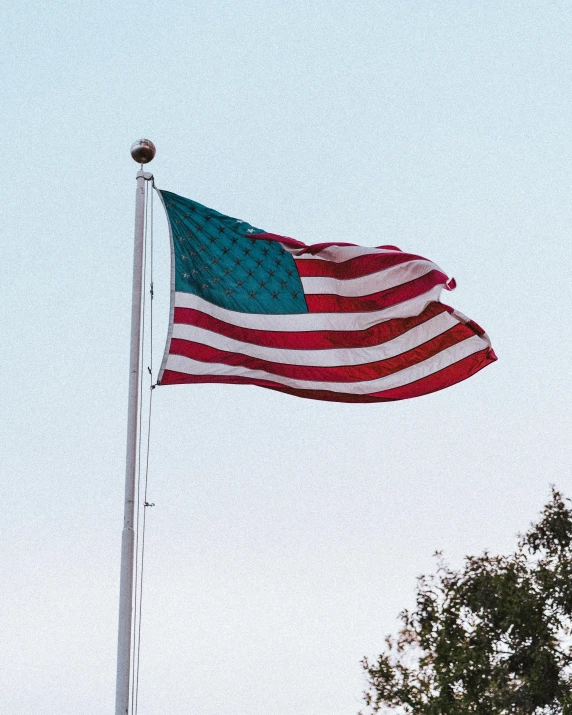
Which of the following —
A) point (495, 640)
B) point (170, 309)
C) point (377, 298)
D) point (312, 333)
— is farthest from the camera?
point (495, 640)

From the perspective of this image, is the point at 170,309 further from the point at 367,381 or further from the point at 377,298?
the point at 377,298

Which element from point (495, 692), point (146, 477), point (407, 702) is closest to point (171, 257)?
point (146, 477)

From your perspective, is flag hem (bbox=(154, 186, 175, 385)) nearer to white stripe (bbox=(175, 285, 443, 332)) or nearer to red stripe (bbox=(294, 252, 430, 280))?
white stripe (bbox=(175, 285, 443, 332))

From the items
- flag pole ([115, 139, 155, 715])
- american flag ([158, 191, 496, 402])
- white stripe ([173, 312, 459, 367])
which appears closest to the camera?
flag pole ([115, 139, 155, 715])

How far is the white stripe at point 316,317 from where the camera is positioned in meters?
10.3

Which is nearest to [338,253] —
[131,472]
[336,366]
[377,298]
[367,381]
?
[377,298]

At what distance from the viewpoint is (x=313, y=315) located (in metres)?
11.0

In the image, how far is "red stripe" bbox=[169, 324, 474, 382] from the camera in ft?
32.5

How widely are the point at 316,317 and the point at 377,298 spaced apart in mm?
726

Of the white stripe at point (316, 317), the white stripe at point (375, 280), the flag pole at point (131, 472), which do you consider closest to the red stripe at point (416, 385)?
the white stripe at point (316, 317)

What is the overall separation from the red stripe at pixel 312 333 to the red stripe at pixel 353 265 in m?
0.59

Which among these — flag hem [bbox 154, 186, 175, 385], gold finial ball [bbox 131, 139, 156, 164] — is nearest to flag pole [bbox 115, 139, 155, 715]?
gold finial ball [bbox 131, 139, 156, 164]

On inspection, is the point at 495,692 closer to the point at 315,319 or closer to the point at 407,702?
the point at 407,702

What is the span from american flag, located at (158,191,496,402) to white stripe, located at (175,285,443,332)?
11 mm
